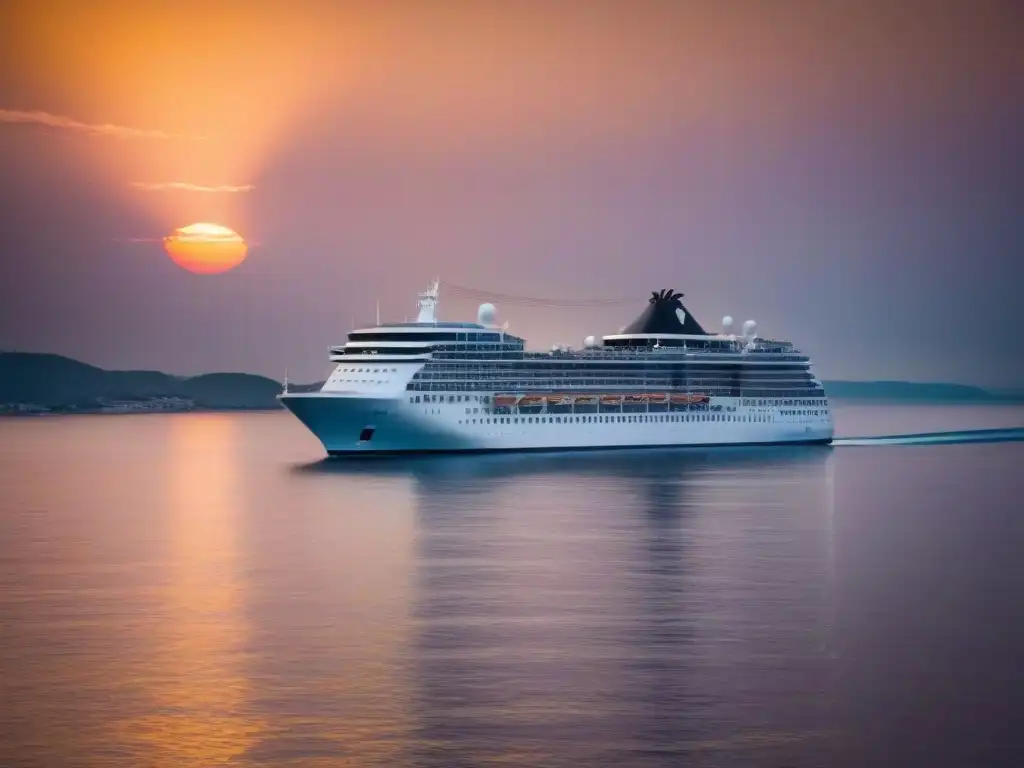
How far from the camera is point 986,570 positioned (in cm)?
2895

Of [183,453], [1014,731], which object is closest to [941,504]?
[1014,731]

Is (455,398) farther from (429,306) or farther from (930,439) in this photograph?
(930,439)

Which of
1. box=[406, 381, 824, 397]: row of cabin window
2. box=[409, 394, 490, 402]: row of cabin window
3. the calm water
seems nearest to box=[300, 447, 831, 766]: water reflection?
the calm water

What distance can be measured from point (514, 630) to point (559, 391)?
44.8 m

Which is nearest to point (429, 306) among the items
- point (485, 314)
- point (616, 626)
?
point (485, 314)

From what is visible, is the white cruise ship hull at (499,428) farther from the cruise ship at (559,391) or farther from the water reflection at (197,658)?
the water reflection at (197,658)

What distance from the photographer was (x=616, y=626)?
72.7ft

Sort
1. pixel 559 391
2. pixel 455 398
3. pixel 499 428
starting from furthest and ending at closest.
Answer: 1. pixel 559 391
2. pixel 499 428
3. pixel 455 398

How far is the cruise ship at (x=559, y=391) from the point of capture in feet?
194

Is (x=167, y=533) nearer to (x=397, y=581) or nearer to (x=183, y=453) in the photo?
(x=397, y=581)

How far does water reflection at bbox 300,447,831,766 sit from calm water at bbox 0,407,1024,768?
0.07 m

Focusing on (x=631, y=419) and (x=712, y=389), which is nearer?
(x=631, y=419)

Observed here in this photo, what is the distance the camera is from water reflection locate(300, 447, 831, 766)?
16109 millimetres

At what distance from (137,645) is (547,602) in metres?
7.42
